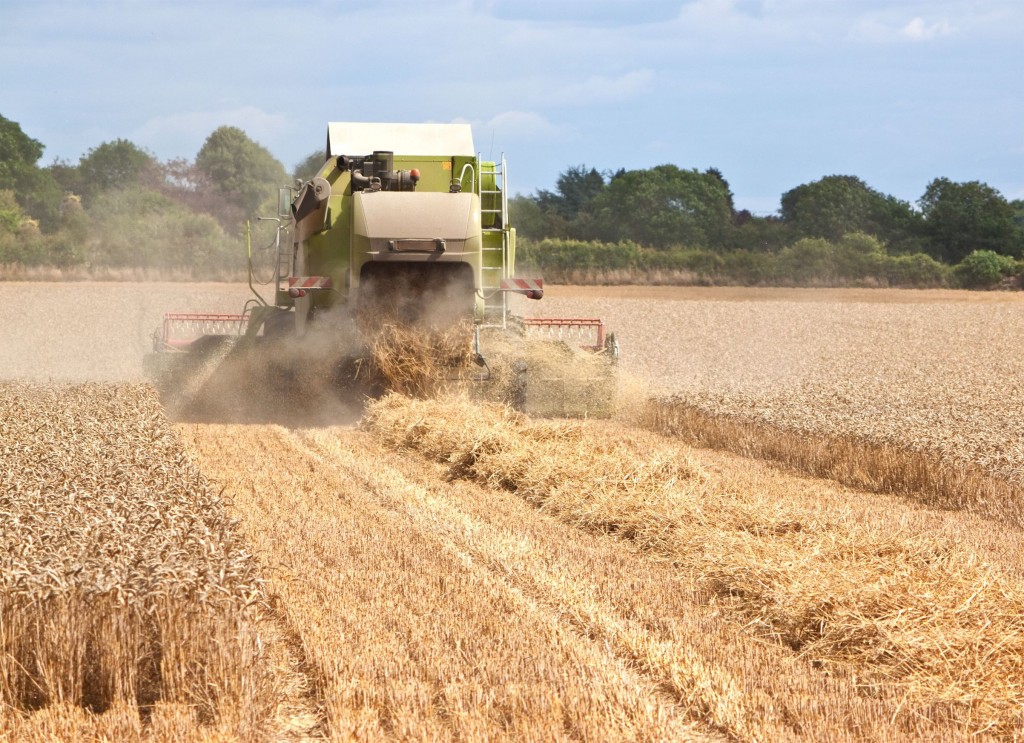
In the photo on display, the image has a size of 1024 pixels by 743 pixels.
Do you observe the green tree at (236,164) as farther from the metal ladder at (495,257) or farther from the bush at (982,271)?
the metal ladder at (495,257)

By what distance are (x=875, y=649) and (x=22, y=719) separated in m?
3.16

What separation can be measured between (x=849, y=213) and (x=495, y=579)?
4762 centimetres

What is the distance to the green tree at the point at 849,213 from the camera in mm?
48875

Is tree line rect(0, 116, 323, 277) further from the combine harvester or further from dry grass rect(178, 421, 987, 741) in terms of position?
dry grass rect(178, 421, 987, 741)

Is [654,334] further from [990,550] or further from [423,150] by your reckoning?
[990,550]

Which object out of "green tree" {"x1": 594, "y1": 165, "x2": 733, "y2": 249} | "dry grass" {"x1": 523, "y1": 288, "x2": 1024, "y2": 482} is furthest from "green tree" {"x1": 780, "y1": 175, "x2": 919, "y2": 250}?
"dry grass" {"x1": 523, "y1": 288, "x2": 1024, "y2": 482}

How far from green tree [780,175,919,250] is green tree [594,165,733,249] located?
3682 mm

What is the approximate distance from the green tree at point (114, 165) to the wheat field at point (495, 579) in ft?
165

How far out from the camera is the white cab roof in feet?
38.3

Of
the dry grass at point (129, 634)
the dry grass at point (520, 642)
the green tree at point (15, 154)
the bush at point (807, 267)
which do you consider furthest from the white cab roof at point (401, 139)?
the green tree at point (15, 154)

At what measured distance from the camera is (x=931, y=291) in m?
36.2

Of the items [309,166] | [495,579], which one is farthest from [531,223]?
[495,579]

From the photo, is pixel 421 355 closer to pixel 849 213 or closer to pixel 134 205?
pixel 134 205

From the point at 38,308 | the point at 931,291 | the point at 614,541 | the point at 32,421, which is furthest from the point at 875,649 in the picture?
the point at 931,291
